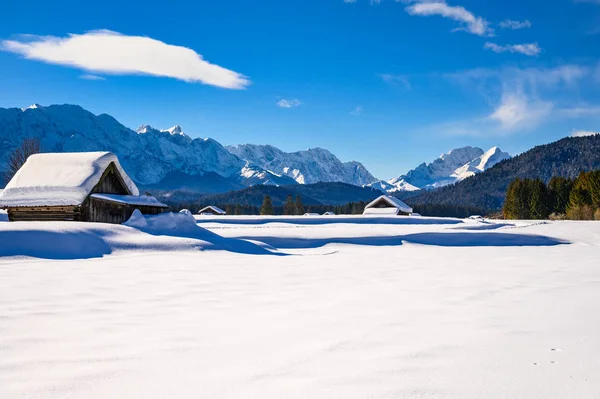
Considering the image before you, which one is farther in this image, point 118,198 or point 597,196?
point 597,196

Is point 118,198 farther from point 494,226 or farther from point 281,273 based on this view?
point 494,226

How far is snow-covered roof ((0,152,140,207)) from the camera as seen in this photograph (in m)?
22.1

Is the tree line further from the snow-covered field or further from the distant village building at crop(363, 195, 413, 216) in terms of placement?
the snow-covered field

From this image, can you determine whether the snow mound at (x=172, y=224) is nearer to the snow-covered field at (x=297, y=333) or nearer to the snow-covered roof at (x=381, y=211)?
the snow-covered field at (x=297, y=333)

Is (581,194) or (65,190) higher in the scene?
(581,194)

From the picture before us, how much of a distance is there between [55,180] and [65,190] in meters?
1.32

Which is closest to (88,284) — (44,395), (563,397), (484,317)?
(44,395)

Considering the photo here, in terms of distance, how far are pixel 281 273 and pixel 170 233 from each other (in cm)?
1076

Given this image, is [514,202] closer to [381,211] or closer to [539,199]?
[539,199]

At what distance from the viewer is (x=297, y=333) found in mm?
4496

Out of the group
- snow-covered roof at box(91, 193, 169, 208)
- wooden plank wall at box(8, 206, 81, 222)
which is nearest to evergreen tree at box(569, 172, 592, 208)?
snow-covered roof at box(91, 193, 169, 208)

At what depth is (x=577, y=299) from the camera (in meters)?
6.43

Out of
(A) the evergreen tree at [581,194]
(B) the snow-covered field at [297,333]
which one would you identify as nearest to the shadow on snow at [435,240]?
(B) the snow-covered field at [297,333]

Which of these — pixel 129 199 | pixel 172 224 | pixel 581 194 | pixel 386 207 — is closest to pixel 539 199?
pixel 581 194
